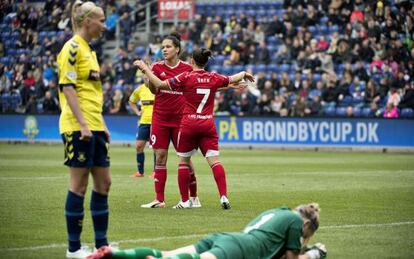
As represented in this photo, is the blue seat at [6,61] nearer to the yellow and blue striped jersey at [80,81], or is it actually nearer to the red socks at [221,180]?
the red socks at [221,180]

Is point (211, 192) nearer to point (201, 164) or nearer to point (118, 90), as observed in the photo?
point (201, 164)

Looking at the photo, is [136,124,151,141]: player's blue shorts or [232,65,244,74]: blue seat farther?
[232,65,244,74]: blue seat

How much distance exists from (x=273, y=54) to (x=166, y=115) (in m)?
22.6

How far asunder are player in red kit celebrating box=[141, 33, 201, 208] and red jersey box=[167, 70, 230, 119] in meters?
0.54

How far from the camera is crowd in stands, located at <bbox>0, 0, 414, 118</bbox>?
3253 centimetres

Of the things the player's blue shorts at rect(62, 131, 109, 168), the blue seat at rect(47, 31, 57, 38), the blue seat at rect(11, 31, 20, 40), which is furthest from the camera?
the blue seat at rect(11, 31, 20, 40)

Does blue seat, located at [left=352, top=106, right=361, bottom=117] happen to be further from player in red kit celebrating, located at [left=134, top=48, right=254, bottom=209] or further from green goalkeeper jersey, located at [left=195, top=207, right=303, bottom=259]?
green goalkeeper jersey, located at [left=195, top=207, right=303, bottom=259]

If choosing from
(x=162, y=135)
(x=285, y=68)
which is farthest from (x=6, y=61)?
(x=162, y=135)

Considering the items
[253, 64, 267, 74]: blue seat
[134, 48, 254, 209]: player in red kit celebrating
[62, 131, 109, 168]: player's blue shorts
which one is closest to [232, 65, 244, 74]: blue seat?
[253, 64, 267, 74]: blue seat

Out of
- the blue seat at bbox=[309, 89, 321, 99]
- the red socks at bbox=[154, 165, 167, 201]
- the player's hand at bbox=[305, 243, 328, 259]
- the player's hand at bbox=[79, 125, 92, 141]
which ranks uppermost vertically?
the player's hand at bbox=[79, 125, 92, 141]

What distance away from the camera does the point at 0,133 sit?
36.4 metres

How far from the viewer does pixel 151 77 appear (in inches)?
470

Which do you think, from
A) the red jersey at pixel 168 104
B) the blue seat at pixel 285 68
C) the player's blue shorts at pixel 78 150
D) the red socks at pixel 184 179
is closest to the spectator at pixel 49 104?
the blue seat at pixel 285 68

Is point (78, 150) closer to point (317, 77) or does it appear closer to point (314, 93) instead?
point (314, 93)
